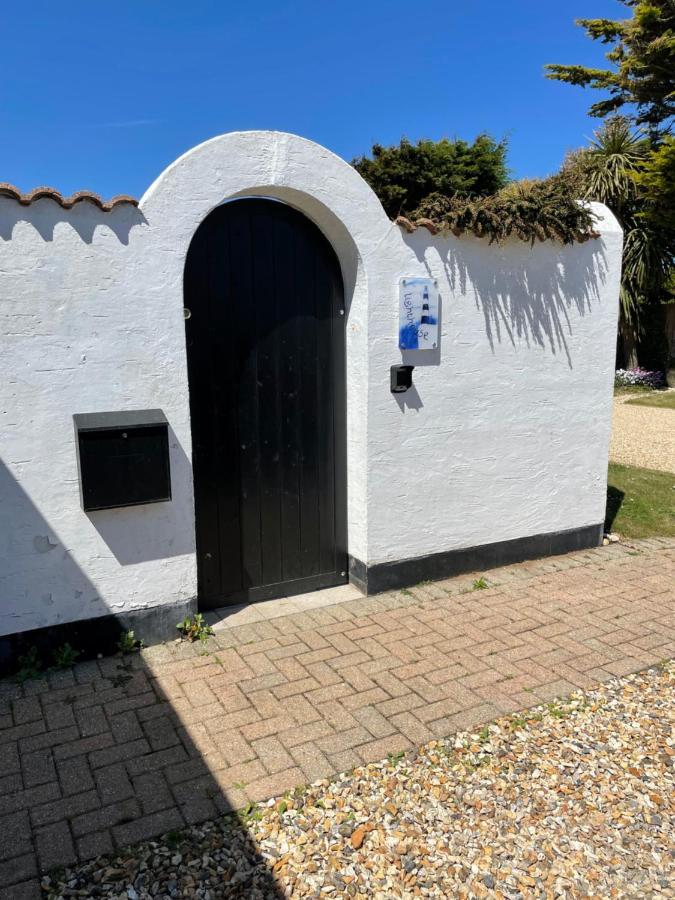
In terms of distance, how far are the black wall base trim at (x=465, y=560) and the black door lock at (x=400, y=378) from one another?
1.28 metres

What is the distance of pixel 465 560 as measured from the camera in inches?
206

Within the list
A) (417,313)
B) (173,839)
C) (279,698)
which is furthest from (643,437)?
(173,839)

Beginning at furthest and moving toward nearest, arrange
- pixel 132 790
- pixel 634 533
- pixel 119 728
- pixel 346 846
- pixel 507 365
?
pixel 634 533
pixel 507 365
pixel 119 728
pixel 132 790
pixel 346 846

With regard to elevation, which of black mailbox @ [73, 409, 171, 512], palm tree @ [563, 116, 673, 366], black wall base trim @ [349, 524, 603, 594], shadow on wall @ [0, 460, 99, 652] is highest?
palm tree @ [563, 116, 673, 366]

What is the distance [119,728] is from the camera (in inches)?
128

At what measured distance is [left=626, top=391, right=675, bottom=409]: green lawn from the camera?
1681 cm

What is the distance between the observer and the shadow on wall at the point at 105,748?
2492 millimetres

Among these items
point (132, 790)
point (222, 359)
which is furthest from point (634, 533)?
point (132, 790)

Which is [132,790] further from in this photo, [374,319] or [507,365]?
[507,365]

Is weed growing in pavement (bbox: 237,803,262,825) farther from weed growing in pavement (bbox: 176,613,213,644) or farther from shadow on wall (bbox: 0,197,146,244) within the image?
shadow on wall (bbox: 0,197,146,244)

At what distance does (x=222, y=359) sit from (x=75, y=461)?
44.6 inches

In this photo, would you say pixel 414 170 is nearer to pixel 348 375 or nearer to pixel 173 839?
pixel 348 375

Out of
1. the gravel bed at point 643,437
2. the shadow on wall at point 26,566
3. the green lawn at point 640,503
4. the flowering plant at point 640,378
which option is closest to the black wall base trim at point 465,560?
the green lawn at point 640,503

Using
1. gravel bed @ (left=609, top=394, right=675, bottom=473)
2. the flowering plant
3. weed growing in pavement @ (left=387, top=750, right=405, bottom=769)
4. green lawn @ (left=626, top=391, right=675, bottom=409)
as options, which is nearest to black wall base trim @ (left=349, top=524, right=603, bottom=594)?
weed growing in pavement @ (left=387, top=750, right=405, bottom=769)
